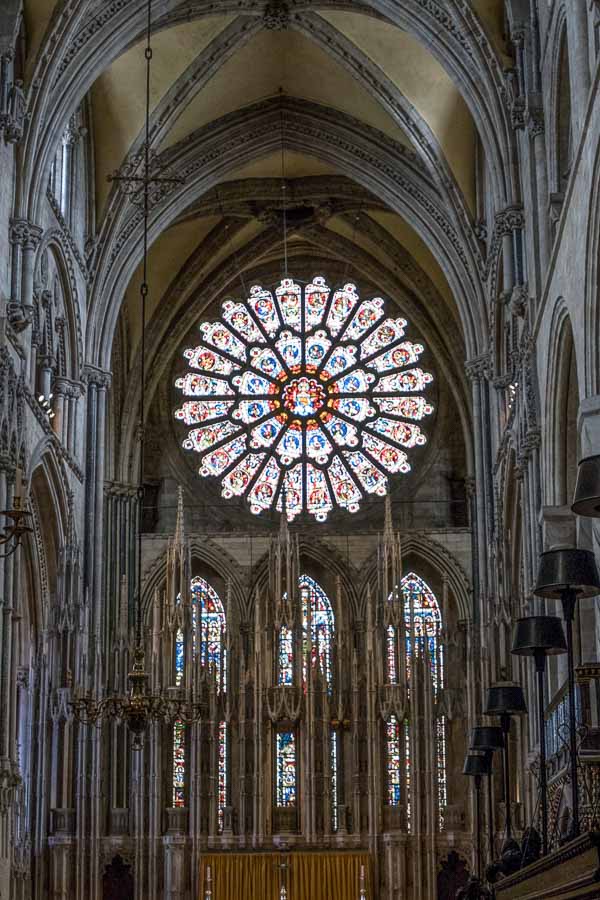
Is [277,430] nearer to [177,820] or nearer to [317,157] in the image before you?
[317,157]

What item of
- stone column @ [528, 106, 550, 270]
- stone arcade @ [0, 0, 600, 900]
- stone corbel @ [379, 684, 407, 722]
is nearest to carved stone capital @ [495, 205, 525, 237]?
stone arcade @ [0, 0, 600, 900]

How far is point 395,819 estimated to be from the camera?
107 ft

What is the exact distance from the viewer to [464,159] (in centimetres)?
3162

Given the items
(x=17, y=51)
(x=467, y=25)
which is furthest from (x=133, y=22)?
(x=467, y=25)

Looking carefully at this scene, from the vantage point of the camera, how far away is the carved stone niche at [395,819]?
32531 millimetres

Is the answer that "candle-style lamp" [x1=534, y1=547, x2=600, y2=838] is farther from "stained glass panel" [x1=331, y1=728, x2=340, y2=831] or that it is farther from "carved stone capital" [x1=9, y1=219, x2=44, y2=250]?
"stained glass panel" [x1=331, y1=728, x2=340, y2=831]

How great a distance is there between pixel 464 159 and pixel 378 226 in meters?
5.63

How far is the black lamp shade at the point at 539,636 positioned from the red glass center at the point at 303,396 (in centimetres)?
2323

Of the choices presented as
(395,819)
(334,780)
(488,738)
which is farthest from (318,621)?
(488,738)

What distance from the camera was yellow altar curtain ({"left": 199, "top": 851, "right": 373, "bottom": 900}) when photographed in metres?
31.7

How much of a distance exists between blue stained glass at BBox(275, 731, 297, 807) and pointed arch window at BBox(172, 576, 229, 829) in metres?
1.11

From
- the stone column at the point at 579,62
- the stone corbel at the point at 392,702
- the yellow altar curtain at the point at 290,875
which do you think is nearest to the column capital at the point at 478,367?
the stone corbel at the point at 392,702

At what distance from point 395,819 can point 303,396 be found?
10573 mm

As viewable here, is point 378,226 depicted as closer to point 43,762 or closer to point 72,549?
point 72,549
